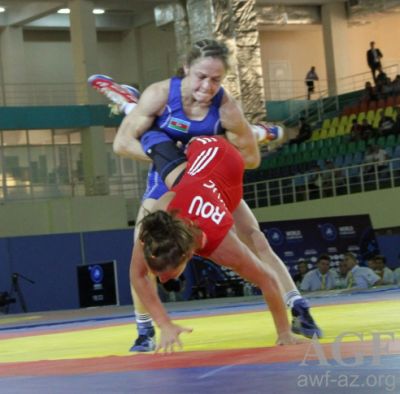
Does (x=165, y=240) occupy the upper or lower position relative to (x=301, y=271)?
upper

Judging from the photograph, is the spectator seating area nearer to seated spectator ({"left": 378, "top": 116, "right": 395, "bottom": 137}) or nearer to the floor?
seated spectator ({"left": 378, "top": 116, "right": 395, "bottom": 137})

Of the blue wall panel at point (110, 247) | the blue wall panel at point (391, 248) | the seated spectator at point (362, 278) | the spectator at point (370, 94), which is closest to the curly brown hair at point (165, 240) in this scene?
the seated spectator at point (362, 278)

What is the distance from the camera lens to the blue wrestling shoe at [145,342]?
15.8ft

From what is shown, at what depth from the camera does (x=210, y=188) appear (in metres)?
4.17

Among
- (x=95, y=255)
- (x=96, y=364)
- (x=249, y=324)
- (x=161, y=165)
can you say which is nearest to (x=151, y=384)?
(x=96, y=364)

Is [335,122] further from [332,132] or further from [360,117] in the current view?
[360,117]

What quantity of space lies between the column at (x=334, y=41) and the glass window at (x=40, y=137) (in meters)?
7.70

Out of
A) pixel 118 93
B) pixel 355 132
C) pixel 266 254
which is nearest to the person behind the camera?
pixel 266 254

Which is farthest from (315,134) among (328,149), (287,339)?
(287,339)

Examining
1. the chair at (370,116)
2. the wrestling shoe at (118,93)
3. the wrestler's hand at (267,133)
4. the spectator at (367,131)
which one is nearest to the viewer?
the wrestler's hand at (267,133)

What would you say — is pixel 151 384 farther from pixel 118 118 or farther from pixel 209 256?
pixel 118 118

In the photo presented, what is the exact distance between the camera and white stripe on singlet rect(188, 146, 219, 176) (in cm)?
429

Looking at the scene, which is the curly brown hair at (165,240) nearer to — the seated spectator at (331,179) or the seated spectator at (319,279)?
the seated spectator at (319,279)

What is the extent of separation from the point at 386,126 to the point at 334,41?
7.78 meters
